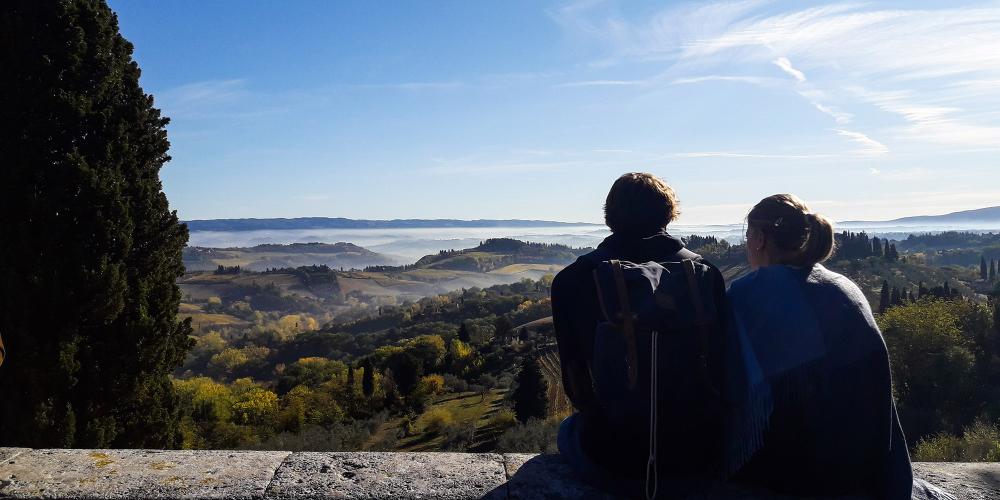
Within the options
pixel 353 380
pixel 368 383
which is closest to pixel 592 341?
pixel 368 383

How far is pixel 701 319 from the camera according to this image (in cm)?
244

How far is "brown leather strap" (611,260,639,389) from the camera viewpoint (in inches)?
94.0

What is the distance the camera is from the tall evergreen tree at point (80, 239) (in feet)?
24.8

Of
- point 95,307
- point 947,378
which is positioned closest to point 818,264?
point 95,307

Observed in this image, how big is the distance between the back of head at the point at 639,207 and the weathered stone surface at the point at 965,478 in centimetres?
173

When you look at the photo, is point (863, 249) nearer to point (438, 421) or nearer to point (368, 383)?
point (368, 383)

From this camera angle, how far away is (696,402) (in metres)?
2.54

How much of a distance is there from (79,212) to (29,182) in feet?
2.11

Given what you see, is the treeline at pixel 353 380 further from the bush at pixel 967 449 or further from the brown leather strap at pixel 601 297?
the bush at pixel 967 449

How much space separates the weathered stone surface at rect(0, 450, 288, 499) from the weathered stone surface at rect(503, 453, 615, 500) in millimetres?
1062

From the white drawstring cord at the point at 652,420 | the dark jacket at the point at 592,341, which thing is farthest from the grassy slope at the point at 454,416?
the white drawstring cord at the point at 652,420

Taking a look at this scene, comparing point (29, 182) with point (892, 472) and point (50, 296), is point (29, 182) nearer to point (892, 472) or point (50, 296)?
point (50, 296)

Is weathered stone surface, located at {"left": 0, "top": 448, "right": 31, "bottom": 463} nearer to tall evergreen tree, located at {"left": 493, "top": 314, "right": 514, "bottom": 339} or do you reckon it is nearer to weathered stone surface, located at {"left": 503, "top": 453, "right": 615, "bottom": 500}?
weathered stone surface, located at {"left": 503, "top": 453, "right": 615, "bottom": 500}

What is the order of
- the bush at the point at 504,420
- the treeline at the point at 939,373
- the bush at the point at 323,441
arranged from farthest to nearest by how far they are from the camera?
the bush at the point at 504,420, the treeline at the point at 939,373, the bush at the point at 323,441
